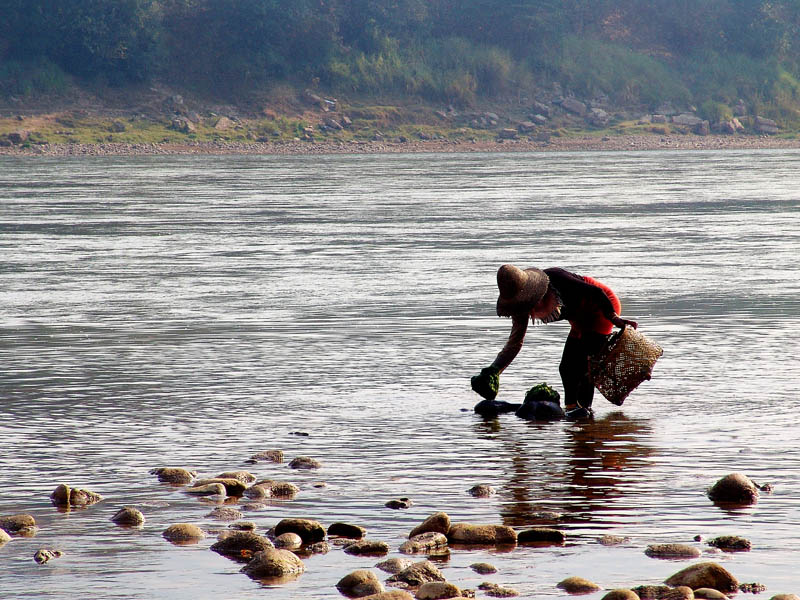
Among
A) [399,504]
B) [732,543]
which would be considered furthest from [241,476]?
[732,543]

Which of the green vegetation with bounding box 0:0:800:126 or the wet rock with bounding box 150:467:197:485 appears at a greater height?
the green vegetation with bounding box 0:0:800:126

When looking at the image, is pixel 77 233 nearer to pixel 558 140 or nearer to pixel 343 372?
pixel 343 372

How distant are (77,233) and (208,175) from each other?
25.7 m

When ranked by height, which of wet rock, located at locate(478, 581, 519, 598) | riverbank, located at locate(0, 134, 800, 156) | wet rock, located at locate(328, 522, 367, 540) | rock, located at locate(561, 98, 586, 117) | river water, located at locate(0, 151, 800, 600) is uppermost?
wet rock, located at locate(478, 581, 519, 598)

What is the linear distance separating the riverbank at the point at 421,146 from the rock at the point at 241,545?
7083 centimetres

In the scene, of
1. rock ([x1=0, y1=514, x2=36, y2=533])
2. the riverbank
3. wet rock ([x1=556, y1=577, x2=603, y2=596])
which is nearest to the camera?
wet rock ([x1=556, y1=577, x2=603, y2=596])

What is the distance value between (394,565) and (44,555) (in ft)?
4.79

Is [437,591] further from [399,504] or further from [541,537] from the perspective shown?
[399,504]

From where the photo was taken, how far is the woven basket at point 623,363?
9.37 m

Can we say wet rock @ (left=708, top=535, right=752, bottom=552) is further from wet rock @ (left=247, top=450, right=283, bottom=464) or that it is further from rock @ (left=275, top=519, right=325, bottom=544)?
wet rock @ (left=247, top=450, right=283, bottom=464)

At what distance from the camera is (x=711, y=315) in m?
13.8

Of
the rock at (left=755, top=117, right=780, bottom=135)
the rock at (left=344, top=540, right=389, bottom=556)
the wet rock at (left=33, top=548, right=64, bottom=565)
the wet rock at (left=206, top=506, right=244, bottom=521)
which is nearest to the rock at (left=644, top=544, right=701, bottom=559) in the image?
the rock at (left=344, top=540, right=389, bottom=556)

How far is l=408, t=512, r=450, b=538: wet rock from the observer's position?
20.8 feet

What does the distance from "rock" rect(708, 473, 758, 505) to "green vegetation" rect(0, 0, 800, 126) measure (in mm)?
83093
